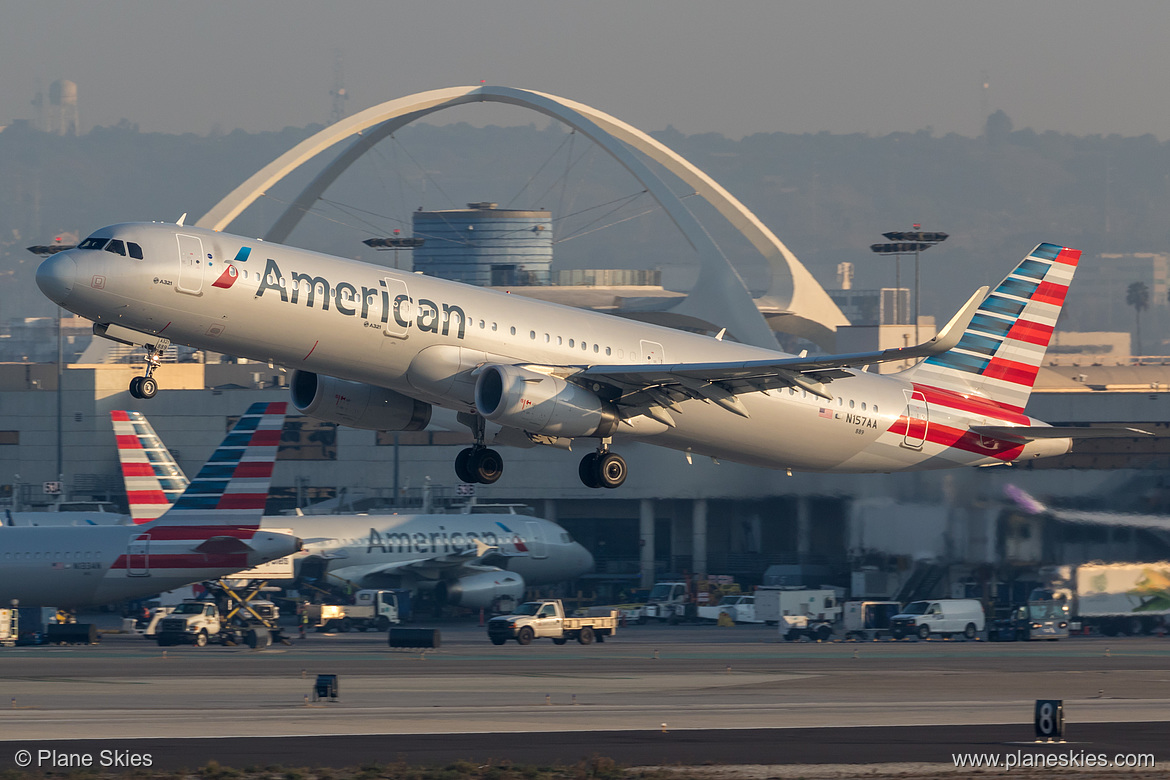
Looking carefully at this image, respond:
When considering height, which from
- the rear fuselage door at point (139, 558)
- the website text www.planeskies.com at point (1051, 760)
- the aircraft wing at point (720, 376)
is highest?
the aircraft wing at point (720, 376)

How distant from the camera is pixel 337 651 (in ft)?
178

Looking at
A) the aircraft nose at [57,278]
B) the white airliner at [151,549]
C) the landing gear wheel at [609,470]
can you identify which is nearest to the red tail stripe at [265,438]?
the white airliner at [151,549]

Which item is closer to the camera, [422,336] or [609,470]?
[422,336]

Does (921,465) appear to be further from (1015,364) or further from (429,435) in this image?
(429,435)

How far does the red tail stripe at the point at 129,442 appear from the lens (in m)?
65.9

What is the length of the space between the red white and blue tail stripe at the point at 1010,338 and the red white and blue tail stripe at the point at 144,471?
112 ft

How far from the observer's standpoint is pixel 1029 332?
46.0 metres

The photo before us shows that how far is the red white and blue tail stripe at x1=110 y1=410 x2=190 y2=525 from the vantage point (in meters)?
62.4

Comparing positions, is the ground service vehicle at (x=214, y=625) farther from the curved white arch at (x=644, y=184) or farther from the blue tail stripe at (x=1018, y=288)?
the curved white arch at (x=644, y=184)

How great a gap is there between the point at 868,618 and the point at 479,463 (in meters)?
31.3

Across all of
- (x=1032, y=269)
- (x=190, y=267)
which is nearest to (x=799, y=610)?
(x=1032, y=269)

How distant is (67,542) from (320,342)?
28984 mm

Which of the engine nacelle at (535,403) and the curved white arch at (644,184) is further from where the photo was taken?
the curved white arch at (644,184)

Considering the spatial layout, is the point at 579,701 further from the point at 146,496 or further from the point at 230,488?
the point at 146,496
